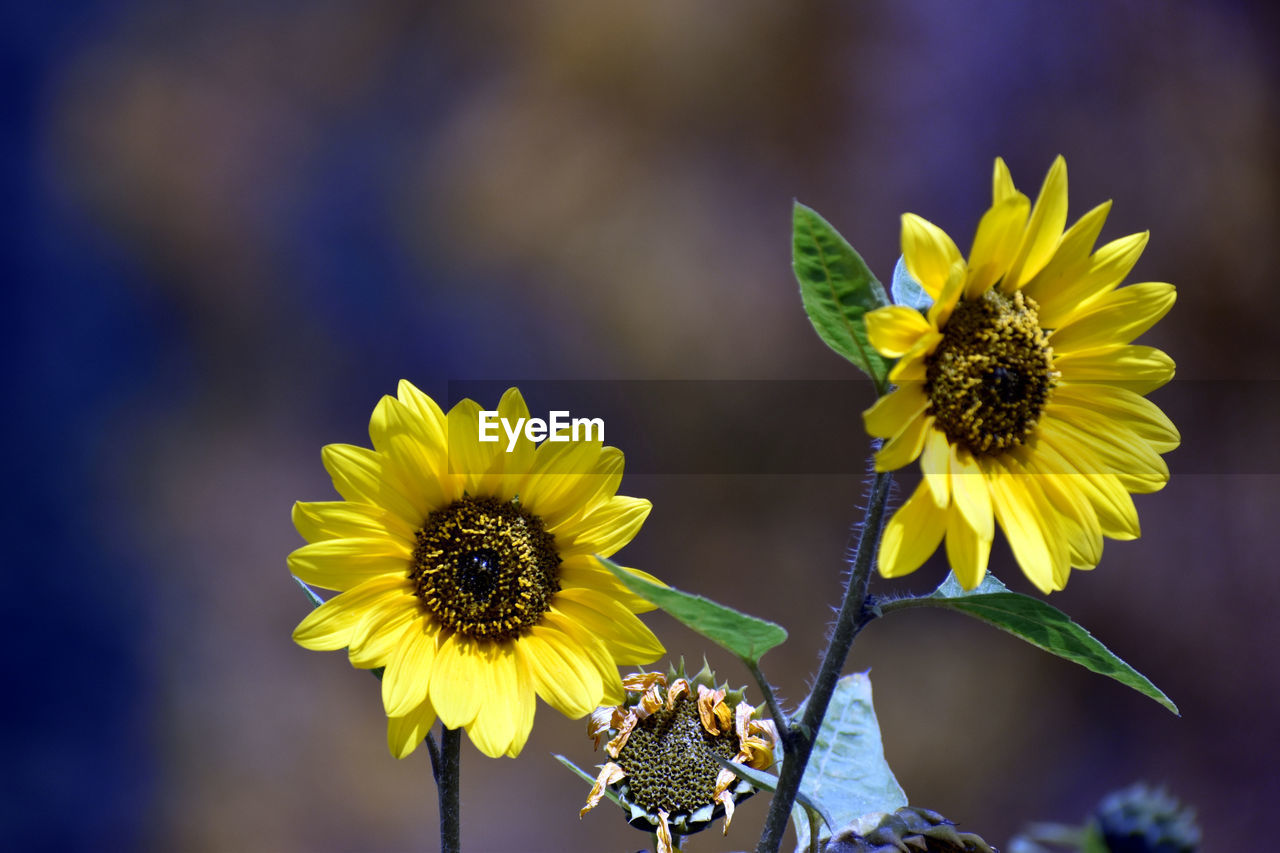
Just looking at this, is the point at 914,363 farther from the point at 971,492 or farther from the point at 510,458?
the point at 510,458

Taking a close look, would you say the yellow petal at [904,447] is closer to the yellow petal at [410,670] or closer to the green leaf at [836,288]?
the green leaf at [836,288]

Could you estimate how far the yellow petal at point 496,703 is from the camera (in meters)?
0.38

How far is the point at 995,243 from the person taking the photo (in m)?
0.35

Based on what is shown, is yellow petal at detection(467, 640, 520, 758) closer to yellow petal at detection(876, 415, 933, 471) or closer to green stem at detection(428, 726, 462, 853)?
green stem at detection(428, 726, 462, 853)

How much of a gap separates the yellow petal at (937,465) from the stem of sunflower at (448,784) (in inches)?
7.5

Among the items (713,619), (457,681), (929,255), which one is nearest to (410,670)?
(457,681)

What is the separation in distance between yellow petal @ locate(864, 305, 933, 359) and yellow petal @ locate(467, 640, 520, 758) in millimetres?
188

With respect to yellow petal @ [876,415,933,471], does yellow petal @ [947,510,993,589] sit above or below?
below

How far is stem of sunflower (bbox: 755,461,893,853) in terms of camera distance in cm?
35

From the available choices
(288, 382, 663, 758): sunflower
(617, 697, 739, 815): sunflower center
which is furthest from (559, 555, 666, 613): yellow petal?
(617, 697, 739, 815): sunflower center

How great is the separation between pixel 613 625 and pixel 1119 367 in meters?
0.21

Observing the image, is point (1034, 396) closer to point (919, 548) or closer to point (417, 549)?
point (919, 548)

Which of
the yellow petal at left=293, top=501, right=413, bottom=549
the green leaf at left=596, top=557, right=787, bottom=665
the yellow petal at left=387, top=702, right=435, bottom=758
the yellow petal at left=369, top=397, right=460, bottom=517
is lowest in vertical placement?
the yellow petal at left=387, top=702, right=435, bottom=758

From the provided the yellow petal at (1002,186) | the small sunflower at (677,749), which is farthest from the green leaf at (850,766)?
the yellow petal at (1002,186)
